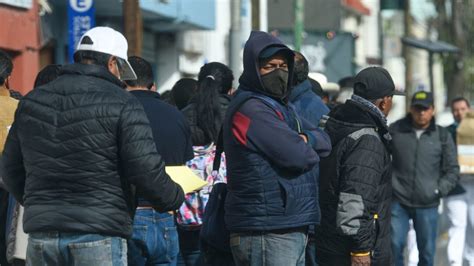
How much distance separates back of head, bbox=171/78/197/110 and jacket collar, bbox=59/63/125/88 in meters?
3.57

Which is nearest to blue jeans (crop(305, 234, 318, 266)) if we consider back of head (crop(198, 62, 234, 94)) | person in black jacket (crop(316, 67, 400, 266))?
person in black jacket (crop(316, 67, 400, 266))

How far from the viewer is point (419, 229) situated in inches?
465

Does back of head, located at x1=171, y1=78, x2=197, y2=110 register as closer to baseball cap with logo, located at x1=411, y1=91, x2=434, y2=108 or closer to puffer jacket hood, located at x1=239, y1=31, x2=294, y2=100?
baseball cap with logo, located at x1=411, y1=91, x2=434, y2=108

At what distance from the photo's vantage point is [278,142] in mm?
6340

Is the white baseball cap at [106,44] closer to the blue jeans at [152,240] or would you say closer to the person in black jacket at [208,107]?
the blue jeans at [152,240]

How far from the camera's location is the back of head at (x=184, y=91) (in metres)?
9.71

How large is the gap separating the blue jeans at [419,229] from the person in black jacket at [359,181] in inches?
177

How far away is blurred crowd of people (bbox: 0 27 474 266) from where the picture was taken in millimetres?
5848

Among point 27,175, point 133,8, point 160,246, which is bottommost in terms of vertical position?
point 160,246

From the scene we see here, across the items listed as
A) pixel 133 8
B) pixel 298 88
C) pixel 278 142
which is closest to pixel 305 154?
pixel 278 142

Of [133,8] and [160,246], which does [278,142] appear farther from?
[133,8]

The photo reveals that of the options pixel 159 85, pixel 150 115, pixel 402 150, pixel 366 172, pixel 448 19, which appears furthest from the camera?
pixel 448 19

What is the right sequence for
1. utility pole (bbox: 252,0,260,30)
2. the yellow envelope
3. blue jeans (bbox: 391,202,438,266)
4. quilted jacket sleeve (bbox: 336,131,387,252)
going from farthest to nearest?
utility pole (bbox: 252,0,260,30), blue jeans (bbox: 391,202,438,266), the yellow envelope, quilted jacket sleeve (bbox: 336,131,387,252)

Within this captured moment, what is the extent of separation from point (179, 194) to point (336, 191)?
1.28 meters
